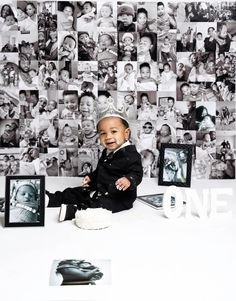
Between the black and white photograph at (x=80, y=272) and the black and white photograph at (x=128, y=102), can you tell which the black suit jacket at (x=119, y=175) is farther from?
the black and white photograph at (x=80, y=272)

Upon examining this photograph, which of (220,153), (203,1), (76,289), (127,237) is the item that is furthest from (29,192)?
(203,1)

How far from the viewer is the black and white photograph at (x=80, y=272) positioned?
0.98m

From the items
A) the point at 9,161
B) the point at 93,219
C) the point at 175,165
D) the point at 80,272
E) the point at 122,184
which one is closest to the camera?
the point at 80,272

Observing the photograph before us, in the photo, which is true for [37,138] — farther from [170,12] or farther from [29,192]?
[170,12]

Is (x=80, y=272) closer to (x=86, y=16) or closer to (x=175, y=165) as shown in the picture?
(x=175, y=165)

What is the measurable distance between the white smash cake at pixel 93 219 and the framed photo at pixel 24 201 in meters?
0.12

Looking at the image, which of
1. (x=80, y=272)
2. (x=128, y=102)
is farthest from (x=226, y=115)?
(x=80, y=272)

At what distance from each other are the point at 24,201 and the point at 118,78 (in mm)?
836

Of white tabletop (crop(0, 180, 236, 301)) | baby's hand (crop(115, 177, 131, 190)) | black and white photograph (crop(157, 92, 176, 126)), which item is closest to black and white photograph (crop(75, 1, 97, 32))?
black and white photograph (crop(157, 92, 176, 126))

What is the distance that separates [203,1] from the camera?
194 cm

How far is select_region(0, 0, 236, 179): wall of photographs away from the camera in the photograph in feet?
6.43

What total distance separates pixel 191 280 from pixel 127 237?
319 millimetres

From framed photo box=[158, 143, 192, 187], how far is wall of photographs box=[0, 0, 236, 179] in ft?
0.37

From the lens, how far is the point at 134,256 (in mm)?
1132
